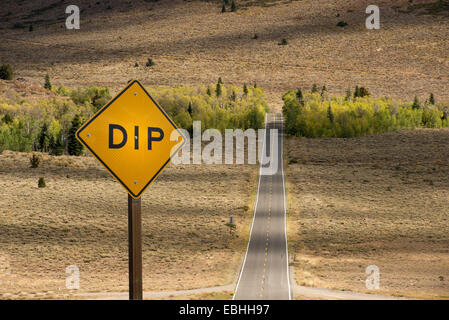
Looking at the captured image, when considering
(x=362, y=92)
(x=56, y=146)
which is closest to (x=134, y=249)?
(x=56, y=146)

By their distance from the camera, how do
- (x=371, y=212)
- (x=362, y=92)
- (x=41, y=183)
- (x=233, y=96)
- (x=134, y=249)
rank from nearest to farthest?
(x=134, y=249), (x=371, y=212), (x=41, y=183), (x=233, y=96), (x=362, y=92)

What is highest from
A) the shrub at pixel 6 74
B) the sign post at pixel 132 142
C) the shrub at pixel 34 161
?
the shrub at pixel 6 74

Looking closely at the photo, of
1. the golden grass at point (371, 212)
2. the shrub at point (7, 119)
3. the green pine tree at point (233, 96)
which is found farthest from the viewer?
the green pine tree at point (233, 96)

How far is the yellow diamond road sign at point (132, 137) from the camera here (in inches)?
322

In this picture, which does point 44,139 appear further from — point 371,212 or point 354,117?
point 371,212

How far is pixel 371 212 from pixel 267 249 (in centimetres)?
→ 2347

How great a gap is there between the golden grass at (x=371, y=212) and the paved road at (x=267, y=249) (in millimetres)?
1364

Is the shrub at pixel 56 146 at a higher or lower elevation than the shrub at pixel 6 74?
lower

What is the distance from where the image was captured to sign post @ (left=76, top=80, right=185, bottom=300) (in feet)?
26.8

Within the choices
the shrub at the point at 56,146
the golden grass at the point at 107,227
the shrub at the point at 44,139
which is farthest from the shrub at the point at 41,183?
the shrub at the point at 44,139

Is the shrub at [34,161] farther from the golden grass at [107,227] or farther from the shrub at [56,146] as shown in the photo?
the shrub at [56,146]

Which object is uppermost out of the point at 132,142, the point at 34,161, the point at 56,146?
the point at 132,142

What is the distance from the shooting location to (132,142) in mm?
8297

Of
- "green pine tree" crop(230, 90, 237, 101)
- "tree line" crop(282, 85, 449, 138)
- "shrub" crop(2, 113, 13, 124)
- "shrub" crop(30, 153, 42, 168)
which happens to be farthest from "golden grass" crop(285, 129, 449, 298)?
"shrub" crop(2, 113, 13, 124)
